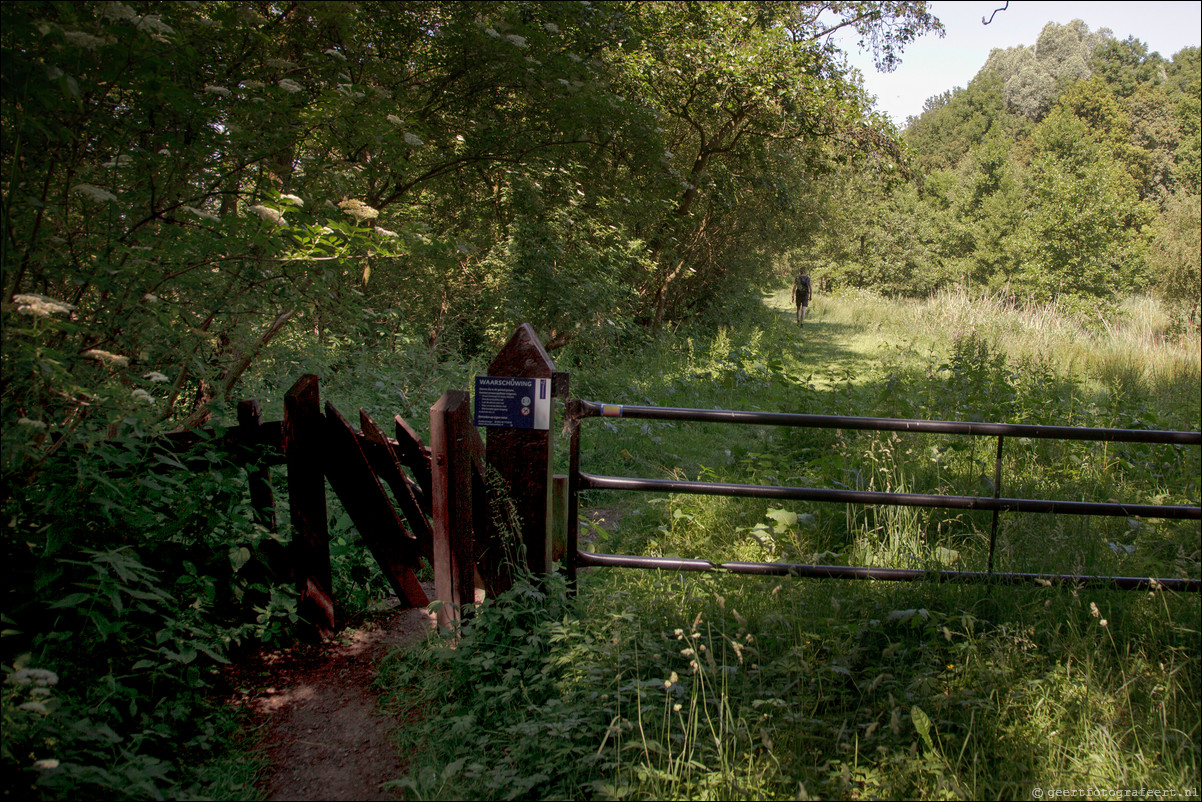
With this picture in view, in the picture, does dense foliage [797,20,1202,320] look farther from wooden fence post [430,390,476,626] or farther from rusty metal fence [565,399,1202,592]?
wooden fence post [430,390,476,626]

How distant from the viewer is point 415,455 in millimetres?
4086

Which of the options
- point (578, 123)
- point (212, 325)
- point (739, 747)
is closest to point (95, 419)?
point (212, 325)

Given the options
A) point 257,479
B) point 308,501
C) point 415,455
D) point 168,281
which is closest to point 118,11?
point 168,281

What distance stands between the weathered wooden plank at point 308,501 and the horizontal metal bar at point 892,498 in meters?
1.32

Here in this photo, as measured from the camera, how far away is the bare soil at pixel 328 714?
8.72ft

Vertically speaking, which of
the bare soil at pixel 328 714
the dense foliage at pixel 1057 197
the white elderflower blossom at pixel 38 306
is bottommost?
the bare soil at pixel 328 714

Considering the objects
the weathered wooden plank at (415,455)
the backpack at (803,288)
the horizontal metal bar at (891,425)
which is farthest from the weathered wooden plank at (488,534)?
the backpack at (803,288)

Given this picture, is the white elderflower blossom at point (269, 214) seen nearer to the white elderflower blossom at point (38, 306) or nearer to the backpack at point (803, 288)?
the white elderflower blossom at point (38, 306)

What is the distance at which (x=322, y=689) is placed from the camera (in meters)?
3.23

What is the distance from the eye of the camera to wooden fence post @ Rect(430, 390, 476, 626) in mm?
3211

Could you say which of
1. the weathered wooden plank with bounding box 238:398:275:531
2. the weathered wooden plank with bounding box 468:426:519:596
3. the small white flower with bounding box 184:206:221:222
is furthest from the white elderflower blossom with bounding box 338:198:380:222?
the weathered wooden plank with bounding box 468:426:519:596

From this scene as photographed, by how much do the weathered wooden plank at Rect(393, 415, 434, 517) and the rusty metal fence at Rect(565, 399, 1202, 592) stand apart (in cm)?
118

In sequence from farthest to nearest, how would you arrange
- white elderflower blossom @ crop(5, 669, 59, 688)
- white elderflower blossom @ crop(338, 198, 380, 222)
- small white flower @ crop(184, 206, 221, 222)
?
1. white elderflower blossom @ crop(338, 198, 380, 222)
2. small white flower @ crop(184, 206, 221, 222)
3. white elderflower blossom @ crop(5, 669, 59, 688)

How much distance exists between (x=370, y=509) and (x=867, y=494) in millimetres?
2413
